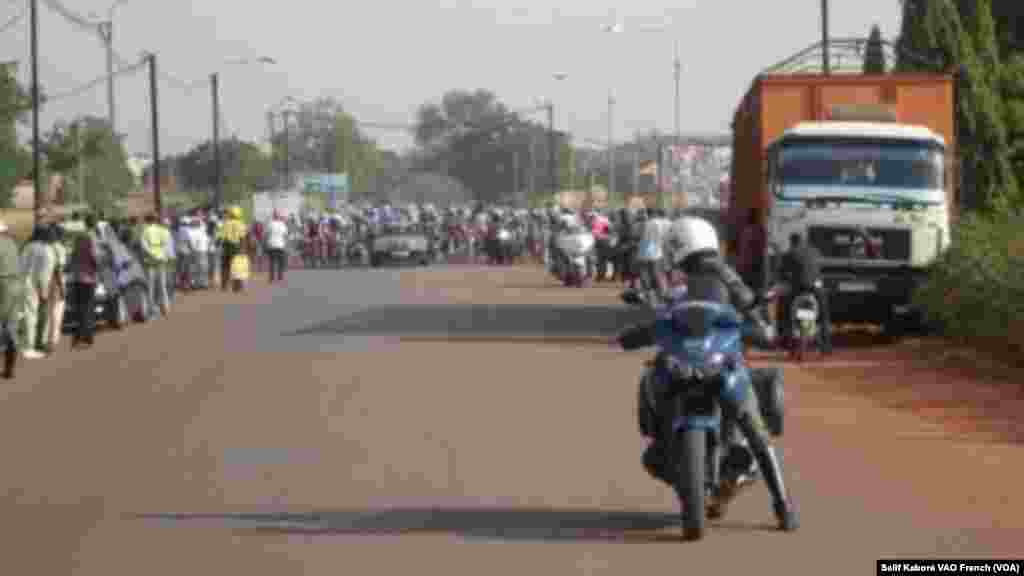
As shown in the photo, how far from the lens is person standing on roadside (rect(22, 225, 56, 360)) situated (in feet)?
81.9

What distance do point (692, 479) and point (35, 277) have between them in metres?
16.0

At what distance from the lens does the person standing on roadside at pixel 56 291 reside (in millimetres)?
25859

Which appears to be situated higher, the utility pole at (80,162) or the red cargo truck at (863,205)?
the utility pole at (80,162)

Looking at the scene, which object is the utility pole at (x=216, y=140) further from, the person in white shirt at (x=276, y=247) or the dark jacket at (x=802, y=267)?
the dark jacket at (x=802, y=267)

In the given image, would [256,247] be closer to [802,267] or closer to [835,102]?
[835,102]

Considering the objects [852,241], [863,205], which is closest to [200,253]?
[852,241]

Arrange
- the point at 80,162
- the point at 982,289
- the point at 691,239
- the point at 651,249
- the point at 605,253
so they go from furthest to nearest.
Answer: the point at 80,162
the point at 605,253
the point at 651,249
the point at 982,289
the point at 691,239

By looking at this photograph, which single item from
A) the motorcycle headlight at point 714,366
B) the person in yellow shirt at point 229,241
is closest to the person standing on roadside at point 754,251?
the motorcycle headlight at point 714,366

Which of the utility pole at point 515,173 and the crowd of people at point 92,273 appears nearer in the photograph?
the crowd of people at point 92,273

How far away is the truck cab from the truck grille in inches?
0.5

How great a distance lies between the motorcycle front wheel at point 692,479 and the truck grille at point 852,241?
Answer: 1633cm

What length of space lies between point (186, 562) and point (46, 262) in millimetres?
15614

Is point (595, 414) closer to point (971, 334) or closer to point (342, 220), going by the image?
point (971, 334)

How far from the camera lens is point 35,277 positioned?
25.3 m
